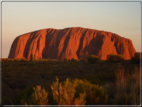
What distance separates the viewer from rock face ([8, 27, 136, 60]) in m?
58.7

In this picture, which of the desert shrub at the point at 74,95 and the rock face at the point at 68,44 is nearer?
the desert shrub at the point at 74,95

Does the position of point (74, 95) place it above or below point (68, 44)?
below

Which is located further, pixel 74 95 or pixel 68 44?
pixel 68 44

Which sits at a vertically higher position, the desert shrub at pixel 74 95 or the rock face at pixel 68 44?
the rock face at pixel 68 44

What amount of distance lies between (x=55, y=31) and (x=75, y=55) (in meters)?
20.2

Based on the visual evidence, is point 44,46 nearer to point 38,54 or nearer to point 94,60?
point 38,54

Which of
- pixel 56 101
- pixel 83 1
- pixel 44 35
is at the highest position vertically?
pixel 44 35

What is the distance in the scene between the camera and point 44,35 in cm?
6794

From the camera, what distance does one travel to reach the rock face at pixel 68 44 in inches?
2312

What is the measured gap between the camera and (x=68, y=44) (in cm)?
6109

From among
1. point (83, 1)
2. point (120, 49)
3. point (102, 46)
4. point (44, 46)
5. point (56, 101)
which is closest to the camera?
point (56, 101)

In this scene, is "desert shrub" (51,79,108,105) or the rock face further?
the rock face

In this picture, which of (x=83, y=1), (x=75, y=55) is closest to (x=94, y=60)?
(x=83, y=1)

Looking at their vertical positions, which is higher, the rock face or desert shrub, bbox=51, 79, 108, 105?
the rock face
